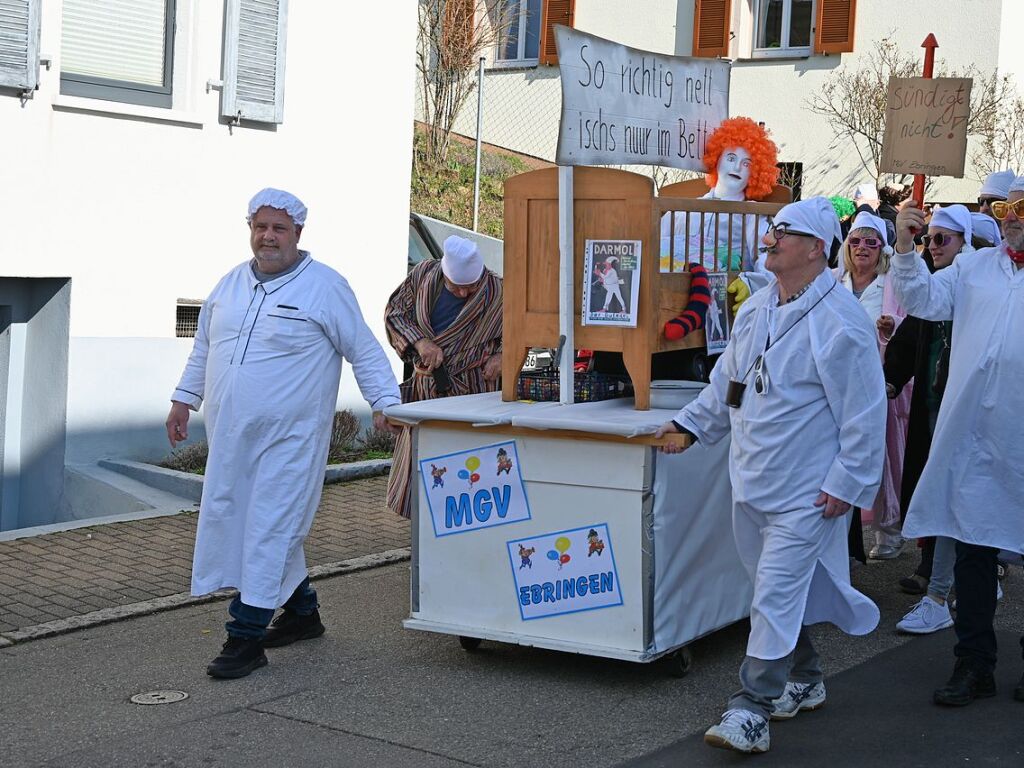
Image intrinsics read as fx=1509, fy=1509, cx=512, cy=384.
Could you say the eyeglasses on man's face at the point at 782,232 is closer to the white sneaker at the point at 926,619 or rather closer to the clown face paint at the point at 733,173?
the clown face paint at the point at 733,173

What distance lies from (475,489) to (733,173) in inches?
82.3

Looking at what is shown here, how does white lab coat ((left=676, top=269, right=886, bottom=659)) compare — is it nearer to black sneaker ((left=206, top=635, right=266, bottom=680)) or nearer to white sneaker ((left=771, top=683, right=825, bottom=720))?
white sneaker ((left=771, top=683, right=825, bottom=720))

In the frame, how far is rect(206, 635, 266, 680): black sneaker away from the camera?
573cm

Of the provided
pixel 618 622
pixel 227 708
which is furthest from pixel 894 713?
pixel 227 708

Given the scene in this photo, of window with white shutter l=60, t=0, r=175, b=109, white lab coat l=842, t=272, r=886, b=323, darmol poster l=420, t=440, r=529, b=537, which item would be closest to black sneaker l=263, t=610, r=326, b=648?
darmol poster l=420, t=440, r=529, b=537

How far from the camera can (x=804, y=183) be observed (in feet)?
67.4

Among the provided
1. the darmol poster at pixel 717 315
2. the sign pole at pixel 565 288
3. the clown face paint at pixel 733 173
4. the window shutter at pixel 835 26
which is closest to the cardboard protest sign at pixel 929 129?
the clown face paint at pixel 733 173

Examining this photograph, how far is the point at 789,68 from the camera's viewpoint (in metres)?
20.6

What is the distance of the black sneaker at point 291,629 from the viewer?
6191mm

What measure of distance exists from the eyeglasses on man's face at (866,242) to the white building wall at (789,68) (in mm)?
12108

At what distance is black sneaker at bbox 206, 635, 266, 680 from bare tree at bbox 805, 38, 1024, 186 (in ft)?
46.4

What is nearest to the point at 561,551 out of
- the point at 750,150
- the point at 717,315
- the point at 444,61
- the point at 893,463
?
the point at 717,315

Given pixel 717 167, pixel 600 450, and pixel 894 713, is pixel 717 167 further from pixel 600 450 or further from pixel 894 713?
pixel 894 713

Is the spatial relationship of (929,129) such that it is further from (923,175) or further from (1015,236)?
(1015,236)
